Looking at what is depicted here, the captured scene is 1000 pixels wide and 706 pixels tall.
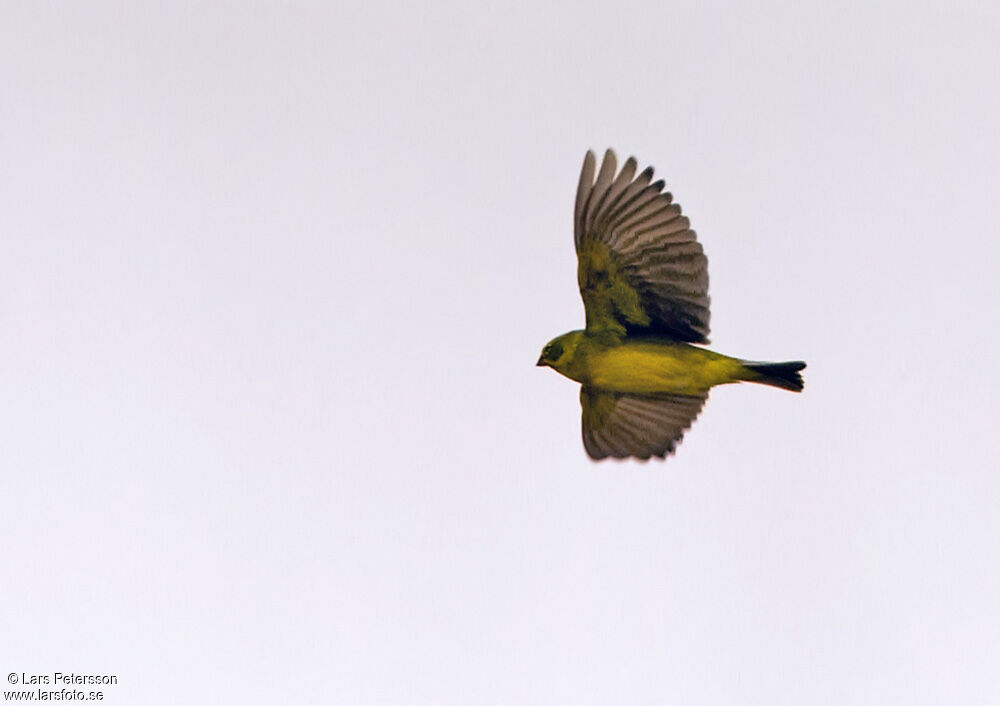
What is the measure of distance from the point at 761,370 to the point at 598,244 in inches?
11.3

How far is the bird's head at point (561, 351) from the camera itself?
183 cm

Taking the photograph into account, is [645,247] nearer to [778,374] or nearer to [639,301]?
[639,301]

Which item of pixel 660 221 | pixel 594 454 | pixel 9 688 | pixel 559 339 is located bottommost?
pixel 9 688

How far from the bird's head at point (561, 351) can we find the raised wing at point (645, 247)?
0.10 metres

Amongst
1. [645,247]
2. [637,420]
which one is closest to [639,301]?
[645,247]

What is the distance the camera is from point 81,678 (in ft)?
6.63

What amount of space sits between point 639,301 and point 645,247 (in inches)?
3.1

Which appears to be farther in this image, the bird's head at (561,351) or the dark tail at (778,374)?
the bird's head at (561,351)

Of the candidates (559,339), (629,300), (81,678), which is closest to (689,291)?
(629,300)

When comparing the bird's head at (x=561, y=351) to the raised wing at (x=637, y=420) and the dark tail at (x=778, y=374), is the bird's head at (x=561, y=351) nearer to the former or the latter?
the raised wing at (x=637, y=420)

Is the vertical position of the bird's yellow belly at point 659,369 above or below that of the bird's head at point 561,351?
below

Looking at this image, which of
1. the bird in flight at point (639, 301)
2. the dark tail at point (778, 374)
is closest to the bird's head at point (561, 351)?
the bird in flight at point (639, 301)

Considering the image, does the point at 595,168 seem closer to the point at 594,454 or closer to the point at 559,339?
the point at 559,339

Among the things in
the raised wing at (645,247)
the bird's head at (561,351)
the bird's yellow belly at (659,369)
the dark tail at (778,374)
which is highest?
the raised wing at (645,247)
